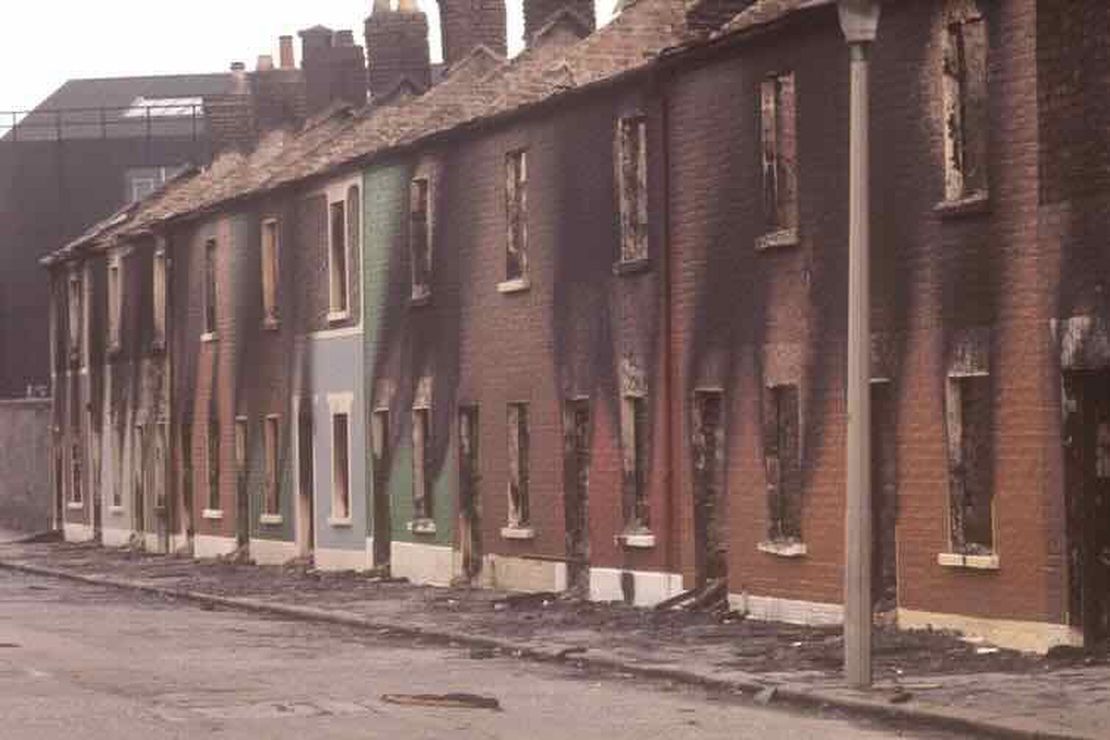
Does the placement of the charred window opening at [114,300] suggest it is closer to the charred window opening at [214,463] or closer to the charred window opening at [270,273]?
the charred window opening at [214,463]

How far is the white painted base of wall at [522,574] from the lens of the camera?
3384 cm

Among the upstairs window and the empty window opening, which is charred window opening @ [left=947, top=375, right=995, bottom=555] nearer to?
the upstairs window

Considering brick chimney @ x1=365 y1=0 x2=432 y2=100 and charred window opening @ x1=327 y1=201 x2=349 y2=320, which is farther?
brick chimney @ x1=365 y1=0 x2=432 y2=100

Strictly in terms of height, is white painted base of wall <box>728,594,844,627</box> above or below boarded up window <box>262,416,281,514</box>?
below

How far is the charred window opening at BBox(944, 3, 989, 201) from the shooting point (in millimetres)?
24188

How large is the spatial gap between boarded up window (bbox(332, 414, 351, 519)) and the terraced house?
2.0 inches

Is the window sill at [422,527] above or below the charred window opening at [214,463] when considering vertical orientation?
below

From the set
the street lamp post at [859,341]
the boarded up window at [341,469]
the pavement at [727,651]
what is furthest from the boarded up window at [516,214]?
the street lamp post at [859,341]

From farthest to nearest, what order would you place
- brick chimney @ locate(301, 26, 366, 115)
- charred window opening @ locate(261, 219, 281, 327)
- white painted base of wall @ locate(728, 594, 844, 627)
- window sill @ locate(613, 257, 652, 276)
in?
brick chimney @ locate(301, 26, 366, 115), charred window opening @ locate(261, 219, 281, 327), window sill @ locate(613, 257, 652, 276), white painted base of wall @ locate(728, 594, 844, 627)

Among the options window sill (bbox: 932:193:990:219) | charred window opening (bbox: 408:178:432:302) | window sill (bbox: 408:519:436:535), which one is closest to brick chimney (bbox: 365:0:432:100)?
charred window opening (bbox: 408:178:432:302)

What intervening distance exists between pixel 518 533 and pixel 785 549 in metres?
7.80

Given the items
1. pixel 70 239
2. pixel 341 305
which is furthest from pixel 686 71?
pixel 70 239

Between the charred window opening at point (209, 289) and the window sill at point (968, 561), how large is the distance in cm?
2701

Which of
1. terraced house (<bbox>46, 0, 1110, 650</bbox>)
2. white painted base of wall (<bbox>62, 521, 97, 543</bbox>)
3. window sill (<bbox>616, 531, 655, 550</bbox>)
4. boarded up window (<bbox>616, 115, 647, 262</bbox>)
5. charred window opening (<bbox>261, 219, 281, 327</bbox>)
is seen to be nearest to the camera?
terraced house (<bbox>46, 0, 1110, 650</bbox>)
